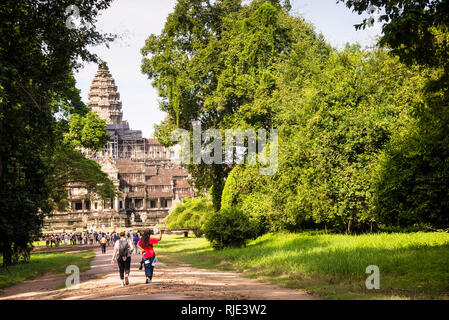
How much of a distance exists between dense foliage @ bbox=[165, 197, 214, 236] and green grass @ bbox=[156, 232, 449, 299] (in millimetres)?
32157

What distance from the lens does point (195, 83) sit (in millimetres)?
30953

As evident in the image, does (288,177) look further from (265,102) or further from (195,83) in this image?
(195,83)

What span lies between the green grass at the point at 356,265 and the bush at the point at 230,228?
4.43 meters

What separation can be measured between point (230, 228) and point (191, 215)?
1189 inches

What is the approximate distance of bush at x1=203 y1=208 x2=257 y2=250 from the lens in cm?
2598

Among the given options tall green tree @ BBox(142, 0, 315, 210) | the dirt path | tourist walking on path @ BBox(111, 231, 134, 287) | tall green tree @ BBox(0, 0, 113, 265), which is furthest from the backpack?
tall green tree @ BBox(142, 0, 315, 210)

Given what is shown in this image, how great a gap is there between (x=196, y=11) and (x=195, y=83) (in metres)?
5.09

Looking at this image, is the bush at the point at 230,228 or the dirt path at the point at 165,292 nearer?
the dirt path at the point at 165,292

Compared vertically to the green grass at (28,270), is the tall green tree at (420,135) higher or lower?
higher

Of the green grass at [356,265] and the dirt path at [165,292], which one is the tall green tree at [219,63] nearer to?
the green grass at [356,265]

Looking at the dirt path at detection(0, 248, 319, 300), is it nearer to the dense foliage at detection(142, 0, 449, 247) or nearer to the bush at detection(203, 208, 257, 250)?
the dense foliage at detection(142, 0, 449, 247)

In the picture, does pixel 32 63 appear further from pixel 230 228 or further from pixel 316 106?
pixel 230 228

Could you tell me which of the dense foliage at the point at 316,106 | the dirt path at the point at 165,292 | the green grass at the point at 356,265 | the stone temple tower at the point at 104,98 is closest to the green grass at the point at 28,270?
the dirt path at the point at 165,292

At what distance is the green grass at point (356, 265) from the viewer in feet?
38.0
